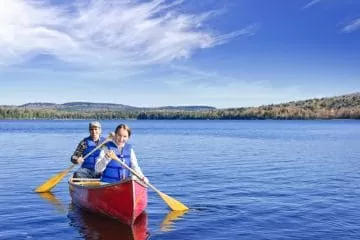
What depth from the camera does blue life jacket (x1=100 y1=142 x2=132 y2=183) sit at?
46.0ft

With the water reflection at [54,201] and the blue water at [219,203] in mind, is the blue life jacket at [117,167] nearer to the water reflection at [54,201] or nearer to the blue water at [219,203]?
the blue water at [219,203]

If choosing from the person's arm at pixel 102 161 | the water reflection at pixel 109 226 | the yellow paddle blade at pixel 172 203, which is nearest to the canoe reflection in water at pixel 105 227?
the water reflection at pixel 109 226

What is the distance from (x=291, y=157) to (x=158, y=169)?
10.7 meters

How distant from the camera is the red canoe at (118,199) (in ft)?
42.3

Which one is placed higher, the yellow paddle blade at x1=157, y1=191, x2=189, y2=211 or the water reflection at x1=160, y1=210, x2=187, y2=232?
the yellow paddle blade at x1=157, y1=191, x2=189, y2=211

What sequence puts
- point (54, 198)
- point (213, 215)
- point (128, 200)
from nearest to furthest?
point (128, 200) < point (213, 215) < point (54, 198)

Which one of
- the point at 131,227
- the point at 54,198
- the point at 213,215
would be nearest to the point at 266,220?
the point at 213,215

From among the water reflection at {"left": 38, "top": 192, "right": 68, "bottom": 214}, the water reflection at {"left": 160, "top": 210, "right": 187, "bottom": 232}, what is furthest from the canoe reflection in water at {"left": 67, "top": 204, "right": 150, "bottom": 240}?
the water reflection at {"left": 38, "top": 192, "right": 68, "bottom": 214}

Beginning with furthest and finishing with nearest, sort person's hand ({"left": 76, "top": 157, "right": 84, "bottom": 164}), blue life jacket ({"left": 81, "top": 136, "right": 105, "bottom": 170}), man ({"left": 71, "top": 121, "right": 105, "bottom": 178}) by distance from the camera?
1. blue life jacket ({"left": 81, "top": 136, "right": 105, "bottom": 170})
2. man ({"left": 71, "top": 121, "right": 105, "bottom": 178})
3. person's hand ({"left": 76, "top": 157, "right": 84, "bottom": 164})

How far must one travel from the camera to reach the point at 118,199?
13.2m

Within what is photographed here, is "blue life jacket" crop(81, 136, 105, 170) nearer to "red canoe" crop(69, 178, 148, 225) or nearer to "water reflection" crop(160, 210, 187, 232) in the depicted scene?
"red canoe" crop(69, 178, 148, 225)

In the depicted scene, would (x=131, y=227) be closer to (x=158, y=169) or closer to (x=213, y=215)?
(x=213, y=215)

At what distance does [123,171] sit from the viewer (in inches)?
563

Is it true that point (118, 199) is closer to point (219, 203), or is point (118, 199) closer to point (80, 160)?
point (80, 160)
